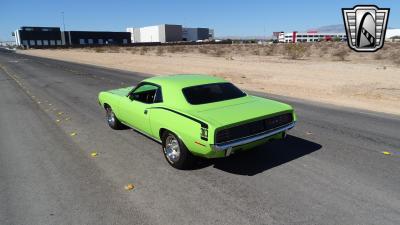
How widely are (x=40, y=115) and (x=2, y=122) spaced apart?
1.02 metres

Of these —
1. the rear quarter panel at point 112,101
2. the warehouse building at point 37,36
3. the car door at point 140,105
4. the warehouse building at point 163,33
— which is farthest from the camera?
the warehouse building at point 163,33

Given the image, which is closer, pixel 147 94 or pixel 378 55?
pixel 147 94

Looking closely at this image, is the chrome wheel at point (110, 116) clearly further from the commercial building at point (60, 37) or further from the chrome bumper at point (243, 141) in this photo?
the commercial building at point (60, 37)

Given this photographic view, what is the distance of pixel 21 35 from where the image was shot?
143 metres

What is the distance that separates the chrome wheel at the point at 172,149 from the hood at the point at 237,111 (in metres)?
0.63

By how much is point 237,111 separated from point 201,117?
2.16ft

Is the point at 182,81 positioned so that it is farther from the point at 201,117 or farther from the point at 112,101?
the point at 112,101

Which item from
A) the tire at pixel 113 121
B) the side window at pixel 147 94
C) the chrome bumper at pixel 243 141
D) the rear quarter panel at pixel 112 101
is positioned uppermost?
the side window at pixel 147 94

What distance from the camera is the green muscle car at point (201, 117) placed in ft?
16.1

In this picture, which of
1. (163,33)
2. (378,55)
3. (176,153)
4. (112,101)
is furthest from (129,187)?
(163,33)

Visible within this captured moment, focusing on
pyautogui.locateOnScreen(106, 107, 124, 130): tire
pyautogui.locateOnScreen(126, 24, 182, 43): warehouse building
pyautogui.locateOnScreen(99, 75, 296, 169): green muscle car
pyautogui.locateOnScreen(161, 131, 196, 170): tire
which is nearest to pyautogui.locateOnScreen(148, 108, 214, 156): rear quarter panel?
pyautogui.locateOnScreen(99, 75, 296, 169): green muscle car

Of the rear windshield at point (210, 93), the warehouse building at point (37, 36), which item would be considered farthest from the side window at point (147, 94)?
the warehouse building at point (37, 36)

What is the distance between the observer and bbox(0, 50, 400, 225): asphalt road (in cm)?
415

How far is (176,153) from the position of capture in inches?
218
